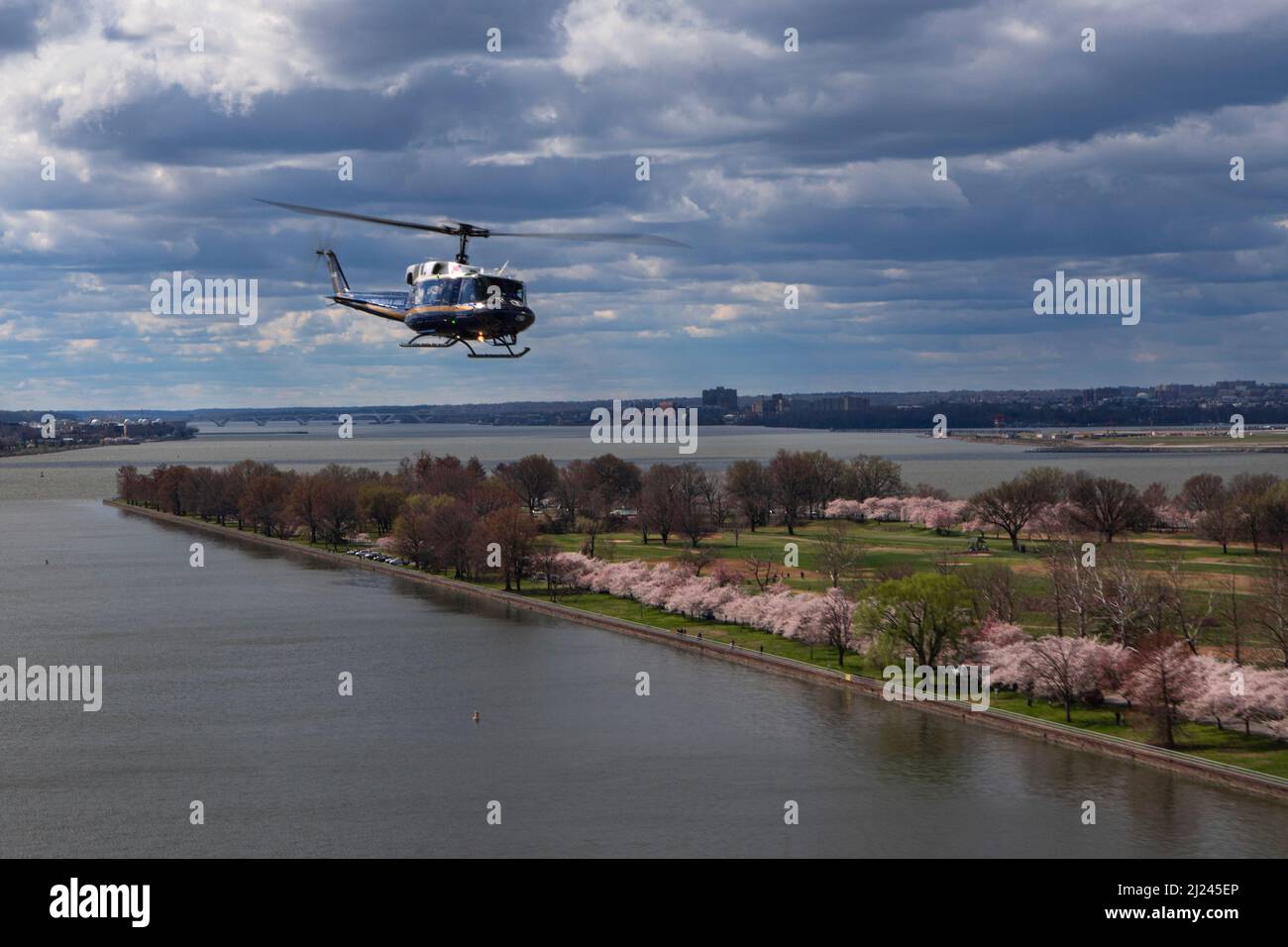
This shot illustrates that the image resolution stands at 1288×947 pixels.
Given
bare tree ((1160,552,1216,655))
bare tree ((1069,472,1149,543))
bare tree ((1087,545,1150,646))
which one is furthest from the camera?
bare tree ((1069,472,1149,543))

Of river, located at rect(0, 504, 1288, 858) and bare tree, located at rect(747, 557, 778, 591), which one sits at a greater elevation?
bare tree, located at rect(747, 557, 778, 591)

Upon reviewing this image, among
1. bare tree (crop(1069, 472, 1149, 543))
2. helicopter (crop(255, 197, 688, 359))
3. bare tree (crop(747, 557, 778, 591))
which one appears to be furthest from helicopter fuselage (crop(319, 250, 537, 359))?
bare tree (crop(1069, 472, 1149, 543))

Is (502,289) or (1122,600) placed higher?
(502,289)

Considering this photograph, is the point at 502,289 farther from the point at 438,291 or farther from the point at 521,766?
the point at 521,766

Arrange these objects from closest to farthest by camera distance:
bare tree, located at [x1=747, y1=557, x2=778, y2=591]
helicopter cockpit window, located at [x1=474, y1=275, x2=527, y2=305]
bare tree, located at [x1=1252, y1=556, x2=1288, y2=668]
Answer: helicopter cockpit window, located at [x1=474, y1=275, x2=527, y2=305]
bare tree, located at [x1=1252, y1=556, x2=1288, y2=668]
bare tree, located at [x1=747, y1=557, x2=778, y2=591]

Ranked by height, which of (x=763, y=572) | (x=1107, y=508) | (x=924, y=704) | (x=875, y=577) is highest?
(x=1107, y=508)

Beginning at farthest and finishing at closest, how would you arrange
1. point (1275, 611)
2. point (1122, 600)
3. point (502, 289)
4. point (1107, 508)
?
point (1107, 508), point (1122, 600), point (1275, 611), point (502, 289)

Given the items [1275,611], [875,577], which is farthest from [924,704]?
[875,577]

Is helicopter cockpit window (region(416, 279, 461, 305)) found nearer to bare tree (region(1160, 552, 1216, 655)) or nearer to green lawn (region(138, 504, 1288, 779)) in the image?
green lawn (region(138, 504, 1288, 779))

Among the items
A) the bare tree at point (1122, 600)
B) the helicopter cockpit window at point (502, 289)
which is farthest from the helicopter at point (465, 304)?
the bare tree at point (1122, 600)

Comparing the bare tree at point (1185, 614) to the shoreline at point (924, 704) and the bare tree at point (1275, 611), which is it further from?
the shoreline at point (924, 704)
